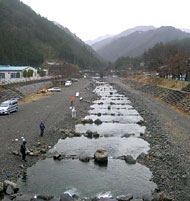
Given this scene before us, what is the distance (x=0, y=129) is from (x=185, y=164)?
645 inches

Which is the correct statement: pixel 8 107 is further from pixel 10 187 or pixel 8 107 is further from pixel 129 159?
pixel 129 159

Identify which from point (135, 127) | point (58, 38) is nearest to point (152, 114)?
point (135, 127)

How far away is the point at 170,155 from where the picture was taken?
1536 cm

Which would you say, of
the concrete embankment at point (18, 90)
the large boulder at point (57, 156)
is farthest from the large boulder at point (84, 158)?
the concrete embankment at point (18, 90)

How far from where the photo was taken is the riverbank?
11438 millimetres

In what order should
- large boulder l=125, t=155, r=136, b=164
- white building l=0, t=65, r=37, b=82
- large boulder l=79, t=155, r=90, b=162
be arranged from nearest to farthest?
large boulder l=125, t=155, r=136, b=164 < large boulder l=79, t=155, r=90, b=162 < white building l=0, t=65, r=37, b=82

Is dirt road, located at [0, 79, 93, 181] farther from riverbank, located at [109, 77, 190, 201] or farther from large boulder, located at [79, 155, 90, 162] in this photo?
riverbank, located at [109, 77, 190, 201]

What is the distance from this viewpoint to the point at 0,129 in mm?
20406

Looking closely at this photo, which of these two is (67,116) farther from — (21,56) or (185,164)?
(21,56)

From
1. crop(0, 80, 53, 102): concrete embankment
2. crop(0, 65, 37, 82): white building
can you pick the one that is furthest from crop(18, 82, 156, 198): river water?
crop(0, 65, 37, 82): white building

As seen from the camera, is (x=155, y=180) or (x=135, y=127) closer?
(x=155, y=180)

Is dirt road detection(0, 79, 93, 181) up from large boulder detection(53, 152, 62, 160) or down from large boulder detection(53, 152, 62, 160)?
up

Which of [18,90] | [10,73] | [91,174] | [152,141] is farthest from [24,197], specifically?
[10,73]

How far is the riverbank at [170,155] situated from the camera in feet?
37.5
